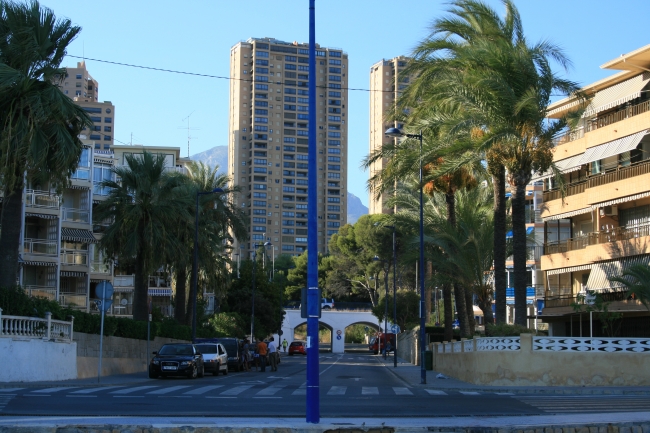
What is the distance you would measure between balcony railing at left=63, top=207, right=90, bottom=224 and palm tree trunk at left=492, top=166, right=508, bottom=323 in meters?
36.4

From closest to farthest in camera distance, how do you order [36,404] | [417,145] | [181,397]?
[36,404], [181,397], [417,145]

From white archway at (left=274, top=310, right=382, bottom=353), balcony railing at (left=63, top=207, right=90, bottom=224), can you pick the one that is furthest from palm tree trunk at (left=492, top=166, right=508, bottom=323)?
white archway at (left=274, top=310, right=382, bottom=353)

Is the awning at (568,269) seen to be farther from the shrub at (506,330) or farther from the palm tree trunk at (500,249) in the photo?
the shrub at (506,330)

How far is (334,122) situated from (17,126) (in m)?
151

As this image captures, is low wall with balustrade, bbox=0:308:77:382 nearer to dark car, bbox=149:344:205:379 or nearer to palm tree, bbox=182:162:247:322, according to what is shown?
dark car, bbox=149:344:205:379

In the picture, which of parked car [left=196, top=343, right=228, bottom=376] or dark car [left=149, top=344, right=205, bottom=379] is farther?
parked car [left=196, top=343, right=228, bottom=376]

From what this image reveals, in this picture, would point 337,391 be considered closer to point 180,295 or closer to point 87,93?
point 180,295

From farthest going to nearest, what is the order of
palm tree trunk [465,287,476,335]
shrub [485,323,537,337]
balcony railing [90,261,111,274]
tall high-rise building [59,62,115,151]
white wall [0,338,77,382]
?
tall high-rise building [59,62,115,151]
balcony railing [90,261,111,274]
palm tree trunk [465,287,476,335]
shrub [485,323,537,337]
white wall [0,338,77,382]

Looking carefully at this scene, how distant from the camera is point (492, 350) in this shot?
26.4 m

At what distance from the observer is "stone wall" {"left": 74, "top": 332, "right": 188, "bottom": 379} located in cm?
3048

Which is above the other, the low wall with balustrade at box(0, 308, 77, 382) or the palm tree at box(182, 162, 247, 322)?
the palm tree at box(182, 162, 247, 322)

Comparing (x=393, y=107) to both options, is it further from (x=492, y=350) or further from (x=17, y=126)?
(x=17, y=126)

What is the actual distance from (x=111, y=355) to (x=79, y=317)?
454 centimetres

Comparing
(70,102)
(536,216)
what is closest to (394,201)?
(536,216)
